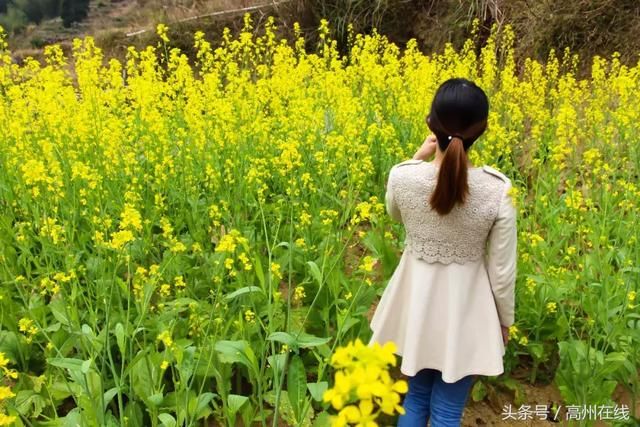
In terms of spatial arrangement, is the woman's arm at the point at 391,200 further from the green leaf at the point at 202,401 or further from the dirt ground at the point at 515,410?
the dirt ground at the point at 515,410

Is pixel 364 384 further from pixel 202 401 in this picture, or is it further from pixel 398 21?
pixel 398 21

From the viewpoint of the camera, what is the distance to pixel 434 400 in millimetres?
2289

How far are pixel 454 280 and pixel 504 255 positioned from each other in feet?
0.65

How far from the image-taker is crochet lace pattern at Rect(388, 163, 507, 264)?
79.4 inches

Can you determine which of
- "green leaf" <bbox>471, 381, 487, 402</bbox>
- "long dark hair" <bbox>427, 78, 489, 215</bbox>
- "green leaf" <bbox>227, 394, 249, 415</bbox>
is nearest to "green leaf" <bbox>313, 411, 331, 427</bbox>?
"green leaf" <bbox>227, 394, 249, 415</bbox>

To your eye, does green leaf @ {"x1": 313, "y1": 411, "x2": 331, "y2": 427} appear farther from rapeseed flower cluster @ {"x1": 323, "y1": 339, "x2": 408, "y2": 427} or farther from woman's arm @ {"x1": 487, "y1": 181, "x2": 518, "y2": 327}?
rapeseed flower cluster @ {"x1": 323, "y1": 339, "x2": 408, "y2": 427}

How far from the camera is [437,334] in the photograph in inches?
84.7

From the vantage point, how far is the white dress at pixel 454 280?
2064mm

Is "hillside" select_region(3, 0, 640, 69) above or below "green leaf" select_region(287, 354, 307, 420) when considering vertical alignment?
above

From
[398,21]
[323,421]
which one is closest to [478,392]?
[323,421]

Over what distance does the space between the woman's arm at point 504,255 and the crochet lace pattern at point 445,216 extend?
2cm

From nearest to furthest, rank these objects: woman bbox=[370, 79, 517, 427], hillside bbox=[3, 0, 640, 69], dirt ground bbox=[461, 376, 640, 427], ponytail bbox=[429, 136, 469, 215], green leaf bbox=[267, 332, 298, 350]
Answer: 1. ponytail bbox=[429, 136, 469, 215]
2. woman bbox=[370, 79, 517, 427]
3. green leaf bbox=[267, 332, 298, 350]
4. dirt ground bbox=[461, 376, 640, 427]
5. hillside bbox=[3, 0, 640, 69]

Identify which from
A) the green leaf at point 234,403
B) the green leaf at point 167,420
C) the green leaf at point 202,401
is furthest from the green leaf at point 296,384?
the green leaf at point 167,420

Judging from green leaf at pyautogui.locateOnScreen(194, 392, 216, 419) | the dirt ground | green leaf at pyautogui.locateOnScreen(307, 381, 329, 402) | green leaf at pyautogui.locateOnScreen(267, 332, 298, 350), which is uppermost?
green leaf at pyautogui.locateOnScreen(267, 332, 298, 350)
